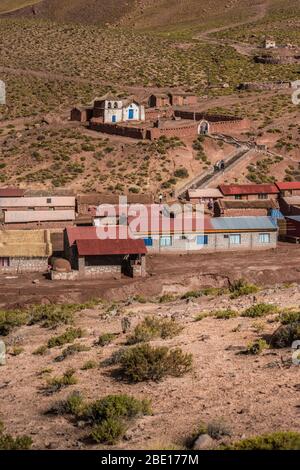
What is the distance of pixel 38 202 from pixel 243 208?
15027 mm

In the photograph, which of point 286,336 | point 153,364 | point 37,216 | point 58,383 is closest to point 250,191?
point 37,216

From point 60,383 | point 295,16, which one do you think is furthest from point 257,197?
point 295,16

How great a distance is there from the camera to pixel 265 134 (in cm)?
6862

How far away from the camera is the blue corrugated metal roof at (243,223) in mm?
46156

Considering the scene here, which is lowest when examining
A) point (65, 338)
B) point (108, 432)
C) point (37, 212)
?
point (108, 432)

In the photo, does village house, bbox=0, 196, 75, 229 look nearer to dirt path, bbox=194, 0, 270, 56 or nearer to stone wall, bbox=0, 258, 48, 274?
stone wall, bbox=0, 258, 48, 274

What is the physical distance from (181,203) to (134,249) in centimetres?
1363

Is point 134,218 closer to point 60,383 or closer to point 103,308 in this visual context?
→ point 103,308

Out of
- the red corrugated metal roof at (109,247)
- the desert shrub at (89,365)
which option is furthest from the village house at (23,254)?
the desert shrub at (89,365)

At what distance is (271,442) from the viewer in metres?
12.4

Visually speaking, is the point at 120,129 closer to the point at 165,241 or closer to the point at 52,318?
the point at 165,241

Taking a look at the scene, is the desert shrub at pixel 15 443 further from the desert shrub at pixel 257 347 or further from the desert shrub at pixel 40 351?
the desert shrub at pixel 40 351

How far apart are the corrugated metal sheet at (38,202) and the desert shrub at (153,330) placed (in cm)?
2915

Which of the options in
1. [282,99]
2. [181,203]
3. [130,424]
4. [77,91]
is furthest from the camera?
[77,91]
